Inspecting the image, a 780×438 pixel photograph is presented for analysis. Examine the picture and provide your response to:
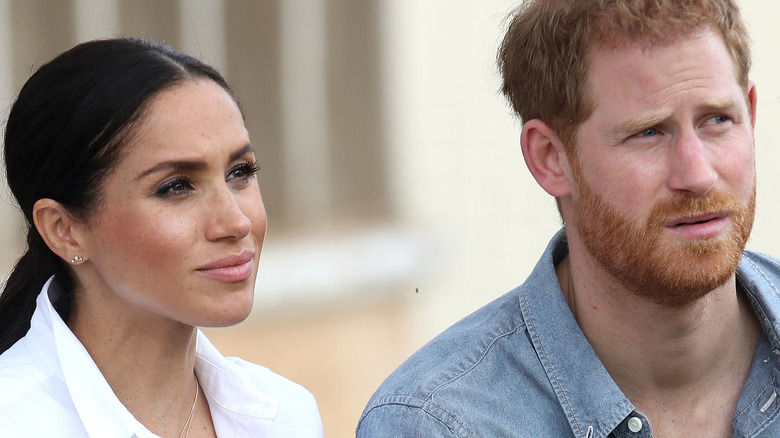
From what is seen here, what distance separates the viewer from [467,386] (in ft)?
9.73

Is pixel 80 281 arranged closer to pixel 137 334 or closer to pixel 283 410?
pixel 137 334

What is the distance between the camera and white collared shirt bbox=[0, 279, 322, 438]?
9.07ft

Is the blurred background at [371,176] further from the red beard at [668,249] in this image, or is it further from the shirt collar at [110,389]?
the red beard at [668,249]

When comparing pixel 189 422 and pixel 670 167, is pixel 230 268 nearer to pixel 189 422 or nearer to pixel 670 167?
pixel 189 422

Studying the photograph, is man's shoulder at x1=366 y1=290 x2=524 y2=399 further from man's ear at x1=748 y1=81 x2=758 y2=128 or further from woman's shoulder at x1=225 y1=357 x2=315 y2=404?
man's ear at x1=748 y1=81 x2=758 y2=128

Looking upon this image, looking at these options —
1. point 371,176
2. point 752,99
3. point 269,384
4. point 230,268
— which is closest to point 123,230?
point 230,268

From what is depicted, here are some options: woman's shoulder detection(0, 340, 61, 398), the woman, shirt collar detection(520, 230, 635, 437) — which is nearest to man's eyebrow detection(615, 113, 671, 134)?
shirt collar detection(520, 230, 635, 437)

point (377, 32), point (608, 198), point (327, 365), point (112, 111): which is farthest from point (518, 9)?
point (327, 365)

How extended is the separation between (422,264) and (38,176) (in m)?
3.12

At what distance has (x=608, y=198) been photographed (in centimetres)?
290

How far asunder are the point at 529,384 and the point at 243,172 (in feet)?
2.67

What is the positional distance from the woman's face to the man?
0.47 meters

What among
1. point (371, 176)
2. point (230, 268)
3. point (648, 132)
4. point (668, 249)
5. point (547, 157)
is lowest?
point (371, 176)

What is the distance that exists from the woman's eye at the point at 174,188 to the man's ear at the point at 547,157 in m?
0.82
